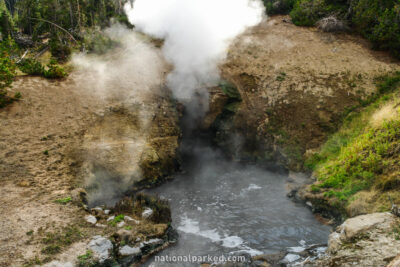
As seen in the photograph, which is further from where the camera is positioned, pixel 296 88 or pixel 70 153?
pixel 296 88

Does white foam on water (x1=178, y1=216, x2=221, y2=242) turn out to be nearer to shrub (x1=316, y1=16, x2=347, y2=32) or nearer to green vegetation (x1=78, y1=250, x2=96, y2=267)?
green vegetation (x1=78, y1=250, x2=96, y2=267)

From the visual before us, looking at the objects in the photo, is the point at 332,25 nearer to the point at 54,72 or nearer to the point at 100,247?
the point at 54,72

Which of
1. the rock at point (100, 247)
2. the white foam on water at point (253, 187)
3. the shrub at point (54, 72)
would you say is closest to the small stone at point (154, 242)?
the rock at point (100, 247)

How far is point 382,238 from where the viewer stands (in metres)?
5.12

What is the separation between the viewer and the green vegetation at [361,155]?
7.08 metres

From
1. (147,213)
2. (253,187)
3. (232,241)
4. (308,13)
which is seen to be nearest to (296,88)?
(253,187)

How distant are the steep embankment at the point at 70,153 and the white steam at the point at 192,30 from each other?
133cm

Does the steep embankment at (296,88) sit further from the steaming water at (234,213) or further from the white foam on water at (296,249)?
the white foam on water at (296,249)

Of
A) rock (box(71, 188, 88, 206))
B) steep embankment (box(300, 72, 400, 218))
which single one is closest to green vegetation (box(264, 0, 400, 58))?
steep embankment (box(300, 72, 400, 218))

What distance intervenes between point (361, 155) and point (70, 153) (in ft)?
25.9

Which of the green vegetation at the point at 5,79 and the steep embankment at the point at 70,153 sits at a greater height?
the green vegetation at the point at 5,79

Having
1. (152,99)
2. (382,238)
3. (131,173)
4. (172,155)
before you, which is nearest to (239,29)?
(152,99)

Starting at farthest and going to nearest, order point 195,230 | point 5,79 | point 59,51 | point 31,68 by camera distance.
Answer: point 59,51, point 31,68, point 5,79, point 195,230

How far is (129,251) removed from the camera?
5684 millimetres
